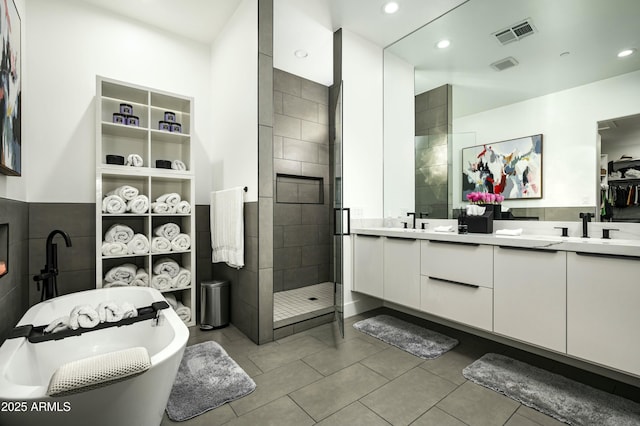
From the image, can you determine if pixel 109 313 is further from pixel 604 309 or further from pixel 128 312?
pixel 604 309

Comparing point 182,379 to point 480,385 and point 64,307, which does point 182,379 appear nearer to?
point 64,307

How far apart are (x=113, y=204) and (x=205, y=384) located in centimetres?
167

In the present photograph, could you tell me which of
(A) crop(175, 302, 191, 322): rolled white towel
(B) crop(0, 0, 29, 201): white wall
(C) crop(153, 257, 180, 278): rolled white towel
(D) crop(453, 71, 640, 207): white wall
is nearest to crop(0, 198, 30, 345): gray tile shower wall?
(B) crop(0, 0, 29, 201): white wall

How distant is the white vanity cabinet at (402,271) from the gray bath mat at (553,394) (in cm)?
71

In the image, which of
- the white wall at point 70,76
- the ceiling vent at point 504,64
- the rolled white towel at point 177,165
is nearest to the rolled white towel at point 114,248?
the white wall at point 70,76

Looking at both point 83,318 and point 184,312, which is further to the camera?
point 184,312

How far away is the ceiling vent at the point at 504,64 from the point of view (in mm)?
2512

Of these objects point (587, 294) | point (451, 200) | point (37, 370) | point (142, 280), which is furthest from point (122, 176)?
point (587, 294)

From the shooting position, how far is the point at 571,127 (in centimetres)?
217

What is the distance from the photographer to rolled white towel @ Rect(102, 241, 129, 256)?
242 cm

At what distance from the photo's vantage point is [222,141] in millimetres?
3096

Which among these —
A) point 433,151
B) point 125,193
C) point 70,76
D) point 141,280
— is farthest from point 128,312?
point 433,151

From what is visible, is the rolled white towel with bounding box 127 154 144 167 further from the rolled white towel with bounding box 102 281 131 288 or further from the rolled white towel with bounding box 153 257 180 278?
the rolled white towel with bounding box 102 281 131 288

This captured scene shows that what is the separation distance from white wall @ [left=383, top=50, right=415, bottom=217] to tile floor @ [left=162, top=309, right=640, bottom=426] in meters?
1.51
